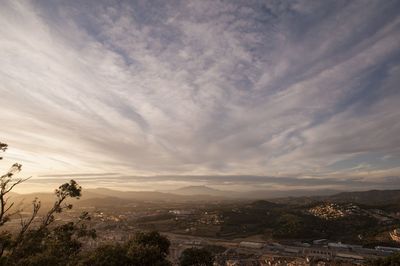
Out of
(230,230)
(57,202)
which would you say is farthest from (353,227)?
(57,202)

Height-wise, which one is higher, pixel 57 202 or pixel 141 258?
pixel 57 202

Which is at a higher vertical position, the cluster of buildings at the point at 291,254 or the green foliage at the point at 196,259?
the green foliage at the point at 196,259

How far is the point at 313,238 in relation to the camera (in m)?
143

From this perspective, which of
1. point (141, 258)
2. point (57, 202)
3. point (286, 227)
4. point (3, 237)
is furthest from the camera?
point (286, 227)

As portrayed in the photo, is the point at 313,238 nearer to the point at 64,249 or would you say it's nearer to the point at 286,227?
the point at 286,227

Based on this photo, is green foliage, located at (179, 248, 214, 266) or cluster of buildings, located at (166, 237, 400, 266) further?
cluster of buildings, located at (166, 237, 400, 266)

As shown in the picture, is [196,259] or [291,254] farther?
[291,254]

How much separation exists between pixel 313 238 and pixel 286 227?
17.7 metres

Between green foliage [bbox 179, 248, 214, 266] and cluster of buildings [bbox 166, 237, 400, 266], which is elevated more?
green foliage [bbox 179, 248, 214, 266]

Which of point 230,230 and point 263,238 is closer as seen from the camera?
point 263,238

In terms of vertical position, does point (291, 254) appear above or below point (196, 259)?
below

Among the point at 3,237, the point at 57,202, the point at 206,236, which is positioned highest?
the point at 57,202

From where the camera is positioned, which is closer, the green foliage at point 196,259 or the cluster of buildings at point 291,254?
the green foliage at point 196,259

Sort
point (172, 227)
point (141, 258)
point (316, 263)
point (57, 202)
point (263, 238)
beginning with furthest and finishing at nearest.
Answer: point (172, 227)
point (263, 238)
point (316, 263)
point (141, 258)
point (57, 202)
